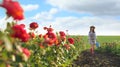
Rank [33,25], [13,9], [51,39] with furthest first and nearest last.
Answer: [33,25], [51,39], [13,9]

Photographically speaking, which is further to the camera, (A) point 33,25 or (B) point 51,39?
(A) point 33,25

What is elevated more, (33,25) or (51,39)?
(33,25)

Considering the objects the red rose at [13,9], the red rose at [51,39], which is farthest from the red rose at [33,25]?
the red rose at [13,9]

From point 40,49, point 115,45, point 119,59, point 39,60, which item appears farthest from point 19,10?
point 115,45

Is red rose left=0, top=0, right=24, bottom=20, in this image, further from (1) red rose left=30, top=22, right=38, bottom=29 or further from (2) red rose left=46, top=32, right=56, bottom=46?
(1) red rose left=30, top=22, right=38, bottom=29

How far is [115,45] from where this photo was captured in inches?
721

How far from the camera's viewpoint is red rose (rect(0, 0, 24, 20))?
2.84m

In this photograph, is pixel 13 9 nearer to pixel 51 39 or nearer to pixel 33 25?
pixel 51 39

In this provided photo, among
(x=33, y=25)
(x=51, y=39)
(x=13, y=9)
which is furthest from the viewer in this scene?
(x=33, y=25)

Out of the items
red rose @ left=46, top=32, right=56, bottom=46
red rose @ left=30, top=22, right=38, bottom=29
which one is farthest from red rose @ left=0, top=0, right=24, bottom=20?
red rose @ left=30, top=22, right=38, bottom=29

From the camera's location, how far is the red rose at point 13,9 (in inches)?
112

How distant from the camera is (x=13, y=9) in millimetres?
2865

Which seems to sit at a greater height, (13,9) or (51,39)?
(13,9)

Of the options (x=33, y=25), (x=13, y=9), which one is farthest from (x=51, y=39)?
(x=13, y=9)
